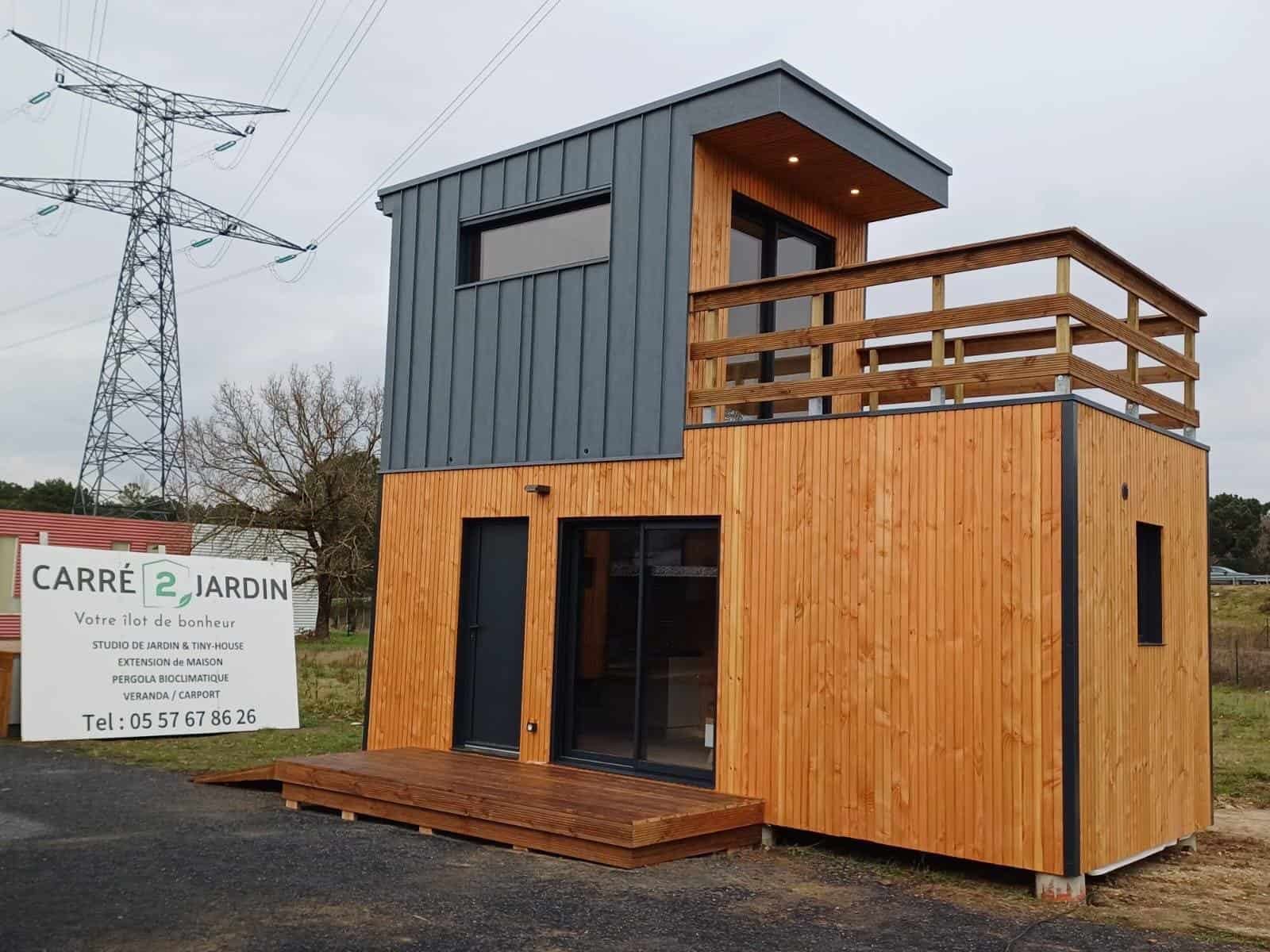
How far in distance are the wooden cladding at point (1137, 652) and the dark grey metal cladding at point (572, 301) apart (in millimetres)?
2966

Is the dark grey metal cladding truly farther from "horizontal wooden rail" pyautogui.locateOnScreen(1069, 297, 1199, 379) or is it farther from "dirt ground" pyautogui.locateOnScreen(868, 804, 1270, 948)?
"dirt ground" pyautogui.locateOnScreen(868, 804, 1270, 948)

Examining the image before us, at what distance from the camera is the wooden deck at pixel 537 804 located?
671 cm

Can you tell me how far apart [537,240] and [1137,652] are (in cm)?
562

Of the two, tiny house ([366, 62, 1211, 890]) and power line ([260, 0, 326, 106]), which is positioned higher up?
power line ([260, 0, 326, 106])

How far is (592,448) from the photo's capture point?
8.89 m

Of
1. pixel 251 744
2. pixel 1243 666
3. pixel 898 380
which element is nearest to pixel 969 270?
pixel 898 380

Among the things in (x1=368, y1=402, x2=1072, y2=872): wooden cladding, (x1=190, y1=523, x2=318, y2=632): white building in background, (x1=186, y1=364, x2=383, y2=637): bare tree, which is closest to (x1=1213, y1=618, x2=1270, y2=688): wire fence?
(x1=368, y1=402, x2=1072, y2=872): wooden cladding

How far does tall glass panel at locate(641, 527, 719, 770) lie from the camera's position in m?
8.09

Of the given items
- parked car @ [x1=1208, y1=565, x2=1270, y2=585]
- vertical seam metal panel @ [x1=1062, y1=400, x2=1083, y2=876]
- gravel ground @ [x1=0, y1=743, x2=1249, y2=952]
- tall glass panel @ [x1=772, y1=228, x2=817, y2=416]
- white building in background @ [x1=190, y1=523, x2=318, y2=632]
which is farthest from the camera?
parked car @ [x1=1208, y1=565, x2=1270, y2=585]

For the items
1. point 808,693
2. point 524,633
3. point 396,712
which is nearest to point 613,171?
point 524,633

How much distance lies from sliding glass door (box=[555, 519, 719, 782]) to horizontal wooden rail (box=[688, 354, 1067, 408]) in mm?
949

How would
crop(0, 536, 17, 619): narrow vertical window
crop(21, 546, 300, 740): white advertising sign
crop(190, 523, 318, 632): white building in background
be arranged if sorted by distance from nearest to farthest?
crop(21, 546, 300, 740): white advertising sign, crop(0, 536, 17, 619): narrow vertical window, crop(190, 523, 318, 632): white building in background

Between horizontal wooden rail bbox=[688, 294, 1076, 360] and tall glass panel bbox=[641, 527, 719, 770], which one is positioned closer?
horizontal wooden rail bbox=[688, 294, 1076, 360]

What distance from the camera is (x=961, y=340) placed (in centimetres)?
791
